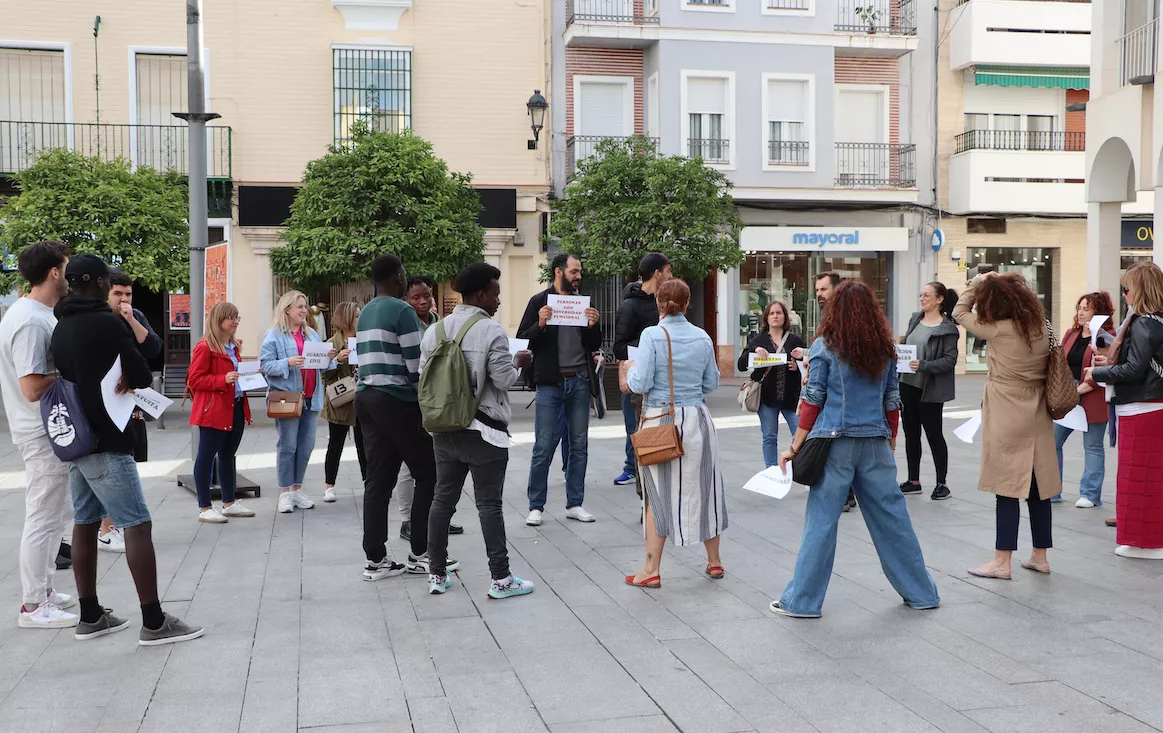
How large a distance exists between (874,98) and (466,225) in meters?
12.0

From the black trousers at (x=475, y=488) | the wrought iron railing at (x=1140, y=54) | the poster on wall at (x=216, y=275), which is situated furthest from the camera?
the wrought iron railing at (x=1140, y=54)

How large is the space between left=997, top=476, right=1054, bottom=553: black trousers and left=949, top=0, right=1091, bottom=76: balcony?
20.7 m

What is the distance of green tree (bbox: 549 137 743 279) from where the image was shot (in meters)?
17.5

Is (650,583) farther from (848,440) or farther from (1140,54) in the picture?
(1140,54)

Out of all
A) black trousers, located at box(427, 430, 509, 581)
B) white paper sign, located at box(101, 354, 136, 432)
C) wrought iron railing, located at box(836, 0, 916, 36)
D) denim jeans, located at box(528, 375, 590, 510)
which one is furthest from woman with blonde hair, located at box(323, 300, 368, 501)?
wrought iron railing, located at box(836, 0, 916, 36)

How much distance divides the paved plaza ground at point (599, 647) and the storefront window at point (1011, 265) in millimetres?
18827

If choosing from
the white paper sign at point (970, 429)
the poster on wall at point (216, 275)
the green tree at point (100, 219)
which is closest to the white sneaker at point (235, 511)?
the poster on wall at point (216, 275)

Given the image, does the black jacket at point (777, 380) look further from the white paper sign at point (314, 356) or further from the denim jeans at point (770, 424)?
the white paper sign at point (314, 356)

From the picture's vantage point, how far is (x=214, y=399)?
829cm

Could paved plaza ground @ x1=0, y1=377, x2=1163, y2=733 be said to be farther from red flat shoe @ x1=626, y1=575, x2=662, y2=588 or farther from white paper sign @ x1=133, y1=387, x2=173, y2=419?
white paper sign @ x1=133, y1=387, x2=173, y2=419

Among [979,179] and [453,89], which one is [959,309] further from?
[979,179]

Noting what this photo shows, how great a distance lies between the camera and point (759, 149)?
23766 mm

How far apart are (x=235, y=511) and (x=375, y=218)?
9925 mm

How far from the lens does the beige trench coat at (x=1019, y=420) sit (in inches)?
247
